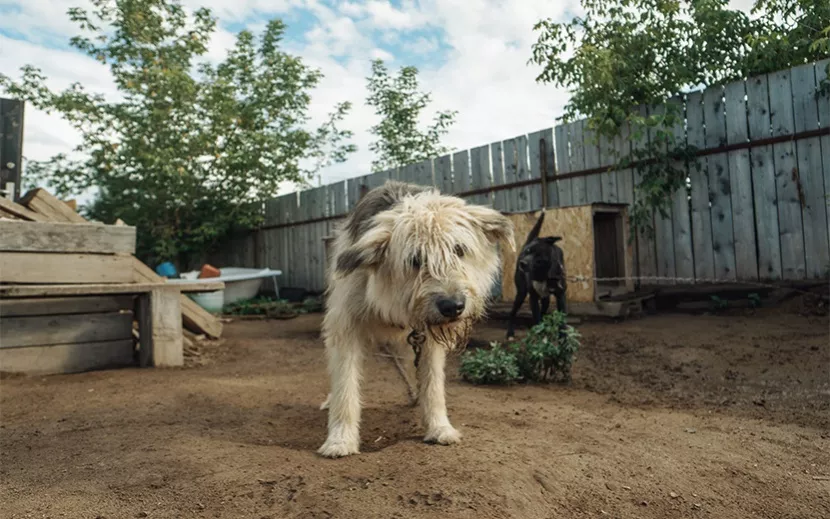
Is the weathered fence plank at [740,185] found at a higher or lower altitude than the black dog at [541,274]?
higher

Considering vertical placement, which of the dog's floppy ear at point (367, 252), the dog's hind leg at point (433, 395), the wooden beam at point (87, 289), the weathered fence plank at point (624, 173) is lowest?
the dog's hind leg at point (433, 395)

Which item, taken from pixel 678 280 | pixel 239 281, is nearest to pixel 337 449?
pixel 678 280

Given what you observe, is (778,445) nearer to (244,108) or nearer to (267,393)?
(267,393)

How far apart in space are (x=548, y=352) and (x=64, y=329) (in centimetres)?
453

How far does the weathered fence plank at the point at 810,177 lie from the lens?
6520 millimetres

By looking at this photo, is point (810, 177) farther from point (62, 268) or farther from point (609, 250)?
point (62, 268)

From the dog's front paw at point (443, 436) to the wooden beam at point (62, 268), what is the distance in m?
4.18

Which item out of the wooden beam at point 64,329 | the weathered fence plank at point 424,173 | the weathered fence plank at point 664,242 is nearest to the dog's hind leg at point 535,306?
the weathered fence plank at point 664,242

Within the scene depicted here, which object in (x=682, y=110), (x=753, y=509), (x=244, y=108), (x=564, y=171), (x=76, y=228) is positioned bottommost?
(x=753, y=509)

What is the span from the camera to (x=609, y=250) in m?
8.51

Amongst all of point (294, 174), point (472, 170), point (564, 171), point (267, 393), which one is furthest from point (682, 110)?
point (294, 174)

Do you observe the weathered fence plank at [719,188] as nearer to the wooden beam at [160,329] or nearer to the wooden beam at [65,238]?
the wooden beam at [160,329]

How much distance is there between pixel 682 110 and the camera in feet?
25.5

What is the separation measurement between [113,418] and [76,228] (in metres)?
2.66
